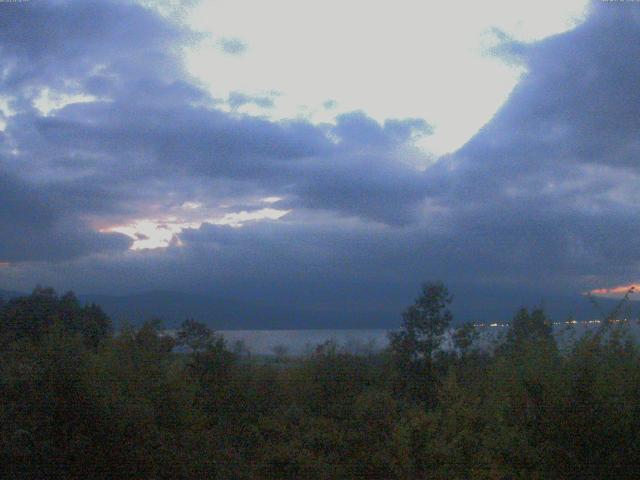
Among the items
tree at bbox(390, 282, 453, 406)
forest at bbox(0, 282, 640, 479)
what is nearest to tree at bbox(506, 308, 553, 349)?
forest at bbox(0, 282, 640, 479)

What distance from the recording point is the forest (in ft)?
28.3

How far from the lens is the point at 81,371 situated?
→ 9953 mm

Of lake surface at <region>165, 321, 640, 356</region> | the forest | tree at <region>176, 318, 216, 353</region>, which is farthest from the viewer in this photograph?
tree at <region>176, 318, 216, 353</region>

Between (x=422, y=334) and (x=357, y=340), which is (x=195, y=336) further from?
(x=422, y=334)

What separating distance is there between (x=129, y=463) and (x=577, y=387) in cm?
588

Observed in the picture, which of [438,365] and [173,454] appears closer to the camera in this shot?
[173,454]

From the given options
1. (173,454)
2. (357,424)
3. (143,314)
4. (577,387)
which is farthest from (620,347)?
(143,314)

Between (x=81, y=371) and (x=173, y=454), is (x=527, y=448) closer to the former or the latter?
(x=173, y=454)

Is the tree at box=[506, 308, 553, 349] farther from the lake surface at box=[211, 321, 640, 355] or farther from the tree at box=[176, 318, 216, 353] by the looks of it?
the tree at box=[176, 318, 216, 353]

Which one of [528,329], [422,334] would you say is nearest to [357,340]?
[422,334]

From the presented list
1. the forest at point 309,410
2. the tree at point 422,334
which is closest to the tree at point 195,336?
the forest at point 309,410

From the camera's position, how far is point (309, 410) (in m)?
12.8

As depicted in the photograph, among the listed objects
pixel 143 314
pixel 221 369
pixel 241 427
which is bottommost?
pixel 241 427

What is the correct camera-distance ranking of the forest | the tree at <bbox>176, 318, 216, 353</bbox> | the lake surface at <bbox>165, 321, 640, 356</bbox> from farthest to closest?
the tree at <bbox>176, 318, 216, 353</bbox> → the lake surface at <bbox>165, 321, 640, 356</bbox> → the forest
